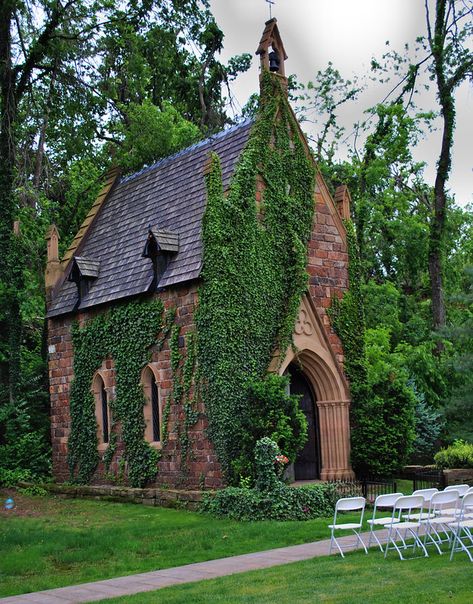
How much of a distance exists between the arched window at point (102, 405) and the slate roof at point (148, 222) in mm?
1963

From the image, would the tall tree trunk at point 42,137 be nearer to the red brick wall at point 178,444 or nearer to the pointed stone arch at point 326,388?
the red brick wall at point 178,444

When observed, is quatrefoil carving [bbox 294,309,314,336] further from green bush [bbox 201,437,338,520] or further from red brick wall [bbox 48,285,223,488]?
green bush [bbox 201,437,338,520]

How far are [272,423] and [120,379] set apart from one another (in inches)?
213

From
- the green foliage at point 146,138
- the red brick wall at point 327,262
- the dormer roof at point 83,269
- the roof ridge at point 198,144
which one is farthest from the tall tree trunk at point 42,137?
the red brick wall at point 327,262

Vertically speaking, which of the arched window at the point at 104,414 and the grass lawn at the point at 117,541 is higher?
the arched window at the point at 104,414

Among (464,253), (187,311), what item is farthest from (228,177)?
(464,253)

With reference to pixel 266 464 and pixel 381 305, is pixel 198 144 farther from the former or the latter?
pixel 381 305

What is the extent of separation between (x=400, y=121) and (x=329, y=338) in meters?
14.5

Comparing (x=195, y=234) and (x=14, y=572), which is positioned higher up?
(x=195, y=234)

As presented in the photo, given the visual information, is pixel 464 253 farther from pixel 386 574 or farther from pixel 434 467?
pixel 386 574

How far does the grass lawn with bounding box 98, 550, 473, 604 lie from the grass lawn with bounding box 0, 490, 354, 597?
2.26 m

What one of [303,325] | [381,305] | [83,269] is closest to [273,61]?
[303,325]

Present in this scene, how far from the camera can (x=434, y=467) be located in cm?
2223

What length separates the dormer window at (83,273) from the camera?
932 inches
